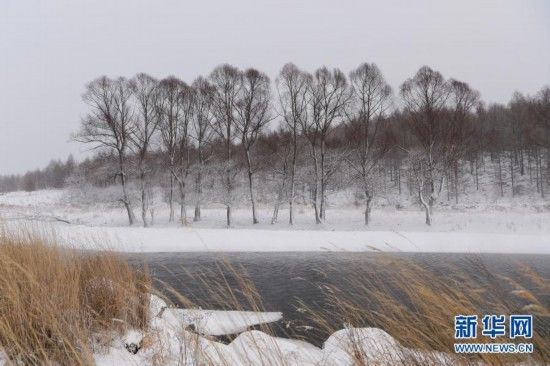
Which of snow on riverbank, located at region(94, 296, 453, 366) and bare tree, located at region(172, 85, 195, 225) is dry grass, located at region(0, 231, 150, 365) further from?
bare tree, located at region(172, 85, 195, 225)

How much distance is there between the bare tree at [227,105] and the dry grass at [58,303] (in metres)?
19.4

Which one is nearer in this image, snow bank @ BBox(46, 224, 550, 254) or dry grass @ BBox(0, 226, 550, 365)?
dry grass @ BBox(0, 226, 550, 365)

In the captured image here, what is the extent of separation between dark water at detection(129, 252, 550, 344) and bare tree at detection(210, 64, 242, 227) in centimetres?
1097

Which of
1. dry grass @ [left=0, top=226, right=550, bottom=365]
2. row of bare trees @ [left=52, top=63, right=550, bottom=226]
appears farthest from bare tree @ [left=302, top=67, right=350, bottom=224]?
dry grass @ [left=0, top=226, right=550, bottom=365]

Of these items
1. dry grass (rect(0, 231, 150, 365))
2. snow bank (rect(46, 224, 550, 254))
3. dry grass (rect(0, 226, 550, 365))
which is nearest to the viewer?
dry grass (rect(0, 226, 550, 365))

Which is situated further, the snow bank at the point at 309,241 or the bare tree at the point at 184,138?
the bare tree at the point at 184,138

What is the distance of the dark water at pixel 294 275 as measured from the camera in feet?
18.0

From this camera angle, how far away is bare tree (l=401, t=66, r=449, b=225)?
71.5 ft

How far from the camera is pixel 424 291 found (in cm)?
200

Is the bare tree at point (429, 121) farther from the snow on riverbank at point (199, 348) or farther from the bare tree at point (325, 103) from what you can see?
the snow on riverbank at point (199, 348)

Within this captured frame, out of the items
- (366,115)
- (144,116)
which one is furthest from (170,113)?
(366,115)

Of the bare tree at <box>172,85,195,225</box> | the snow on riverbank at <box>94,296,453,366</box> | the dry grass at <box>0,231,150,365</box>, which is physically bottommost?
the snow on riverbank at <box>94,296,453,366</box>

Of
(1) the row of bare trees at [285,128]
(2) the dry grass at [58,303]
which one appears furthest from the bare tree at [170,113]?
(2) the dry grass at [58,303]

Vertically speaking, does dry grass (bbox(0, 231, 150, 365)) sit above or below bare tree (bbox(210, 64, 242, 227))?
below
